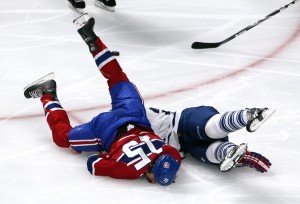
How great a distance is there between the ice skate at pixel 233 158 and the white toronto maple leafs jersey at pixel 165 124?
0.36m

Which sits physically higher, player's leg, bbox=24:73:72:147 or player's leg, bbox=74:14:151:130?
player's leg, bbox=74:14:151:130

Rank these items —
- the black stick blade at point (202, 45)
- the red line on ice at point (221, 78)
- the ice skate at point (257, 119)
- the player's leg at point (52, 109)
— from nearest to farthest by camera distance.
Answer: the ice skate at point (257, 119), the player's leg at point (52, 109), the red line on ice at point (221, 78), the black stick blade at point (202, 45)

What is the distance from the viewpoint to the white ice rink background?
2613 millimetres

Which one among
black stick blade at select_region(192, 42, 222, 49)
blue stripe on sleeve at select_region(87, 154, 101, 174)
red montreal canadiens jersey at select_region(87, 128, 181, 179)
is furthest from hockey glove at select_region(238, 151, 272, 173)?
black stick blade at select_region(192, 42, 222, 49)

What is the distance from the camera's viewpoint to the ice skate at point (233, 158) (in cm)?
254

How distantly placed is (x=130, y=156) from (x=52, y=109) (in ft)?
2.17

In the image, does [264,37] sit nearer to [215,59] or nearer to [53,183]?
[215,59]

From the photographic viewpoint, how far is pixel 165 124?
2955 millimetres

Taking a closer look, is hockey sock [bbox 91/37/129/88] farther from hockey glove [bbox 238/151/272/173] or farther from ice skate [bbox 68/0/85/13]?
ice skate [bbox 68/0/85/13]

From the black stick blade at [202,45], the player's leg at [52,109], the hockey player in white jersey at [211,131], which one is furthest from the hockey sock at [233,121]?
the black stick blade at [202,45]

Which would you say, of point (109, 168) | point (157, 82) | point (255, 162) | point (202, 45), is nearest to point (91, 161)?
point (109, 168)

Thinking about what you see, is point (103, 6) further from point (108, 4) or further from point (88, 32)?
point (88, 32)

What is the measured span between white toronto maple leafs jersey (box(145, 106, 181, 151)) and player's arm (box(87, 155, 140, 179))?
0.33 m

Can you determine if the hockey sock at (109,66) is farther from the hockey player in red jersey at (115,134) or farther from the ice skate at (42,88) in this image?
the ice skate at (42,88)
